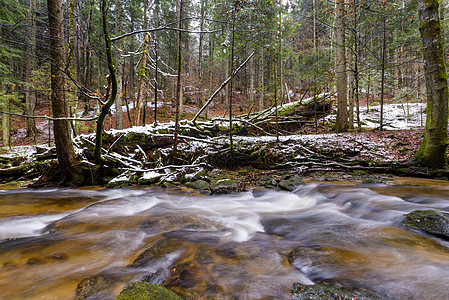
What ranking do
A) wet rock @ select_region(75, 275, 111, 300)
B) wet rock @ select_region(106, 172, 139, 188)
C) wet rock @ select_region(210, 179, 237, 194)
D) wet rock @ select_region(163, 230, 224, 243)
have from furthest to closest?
wet rock @ select_region(106, 172, 139, 188) → wet rock @ select_region(210, 179, 237, 194) → wet rock @ select_region(163, 230, 224, 243) → wet rock @ select_region(75, 275, 111, 300)

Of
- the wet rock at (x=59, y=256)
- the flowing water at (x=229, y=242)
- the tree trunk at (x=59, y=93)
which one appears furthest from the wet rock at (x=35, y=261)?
the tree trunk at (x=59, y=93)

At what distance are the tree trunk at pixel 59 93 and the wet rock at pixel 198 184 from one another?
3.83 m

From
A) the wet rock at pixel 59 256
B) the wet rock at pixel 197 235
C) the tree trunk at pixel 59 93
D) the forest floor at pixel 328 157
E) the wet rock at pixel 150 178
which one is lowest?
the wet rock at pixel 197 235

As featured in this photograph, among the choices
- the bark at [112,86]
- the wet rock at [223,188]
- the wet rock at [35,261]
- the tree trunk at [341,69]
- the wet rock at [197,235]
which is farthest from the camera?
the tree trunk at [341,69]

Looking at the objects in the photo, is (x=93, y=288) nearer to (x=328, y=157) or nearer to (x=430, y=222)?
(x=430, y=222)

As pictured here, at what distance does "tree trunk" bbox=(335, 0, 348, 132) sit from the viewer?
9070 mm

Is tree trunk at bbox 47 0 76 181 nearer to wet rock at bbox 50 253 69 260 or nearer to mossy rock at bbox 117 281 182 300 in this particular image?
wet rock at bbox 50 253 69 260

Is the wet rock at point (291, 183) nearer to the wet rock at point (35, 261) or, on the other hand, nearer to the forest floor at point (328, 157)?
the forest floor at point (328, 157)

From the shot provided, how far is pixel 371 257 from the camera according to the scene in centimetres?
262

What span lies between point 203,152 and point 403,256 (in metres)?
6.83

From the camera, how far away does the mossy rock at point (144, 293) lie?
1.62 meters

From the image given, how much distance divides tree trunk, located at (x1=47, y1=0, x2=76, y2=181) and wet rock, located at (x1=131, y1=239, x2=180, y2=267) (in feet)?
13.9

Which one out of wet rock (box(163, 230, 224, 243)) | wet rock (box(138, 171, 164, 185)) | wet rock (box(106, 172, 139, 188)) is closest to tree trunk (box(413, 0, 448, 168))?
wet rock (box(163, 230, 224, 243))

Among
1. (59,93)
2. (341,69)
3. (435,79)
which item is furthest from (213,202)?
(341,69)
